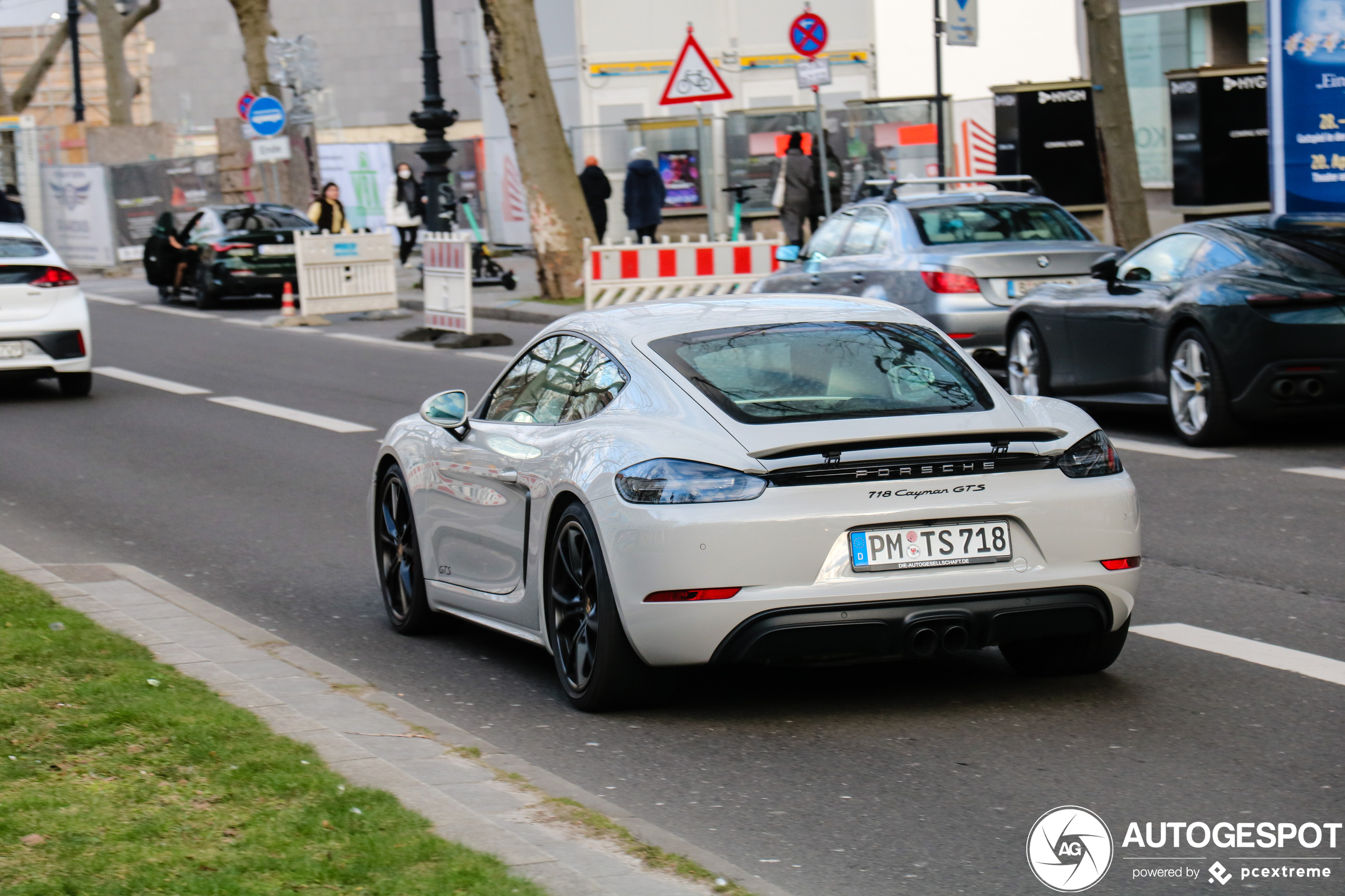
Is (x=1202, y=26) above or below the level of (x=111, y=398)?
above

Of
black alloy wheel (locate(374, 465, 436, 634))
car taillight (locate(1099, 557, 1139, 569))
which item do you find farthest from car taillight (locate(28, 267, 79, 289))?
car taillight (locate(1099, 557, 1139, 569))

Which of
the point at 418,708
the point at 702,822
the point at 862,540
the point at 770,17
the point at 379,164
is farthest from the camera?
the point at 379,164

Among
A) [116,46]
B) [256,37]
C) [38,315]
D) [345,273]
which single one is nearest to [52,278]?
[38,315]

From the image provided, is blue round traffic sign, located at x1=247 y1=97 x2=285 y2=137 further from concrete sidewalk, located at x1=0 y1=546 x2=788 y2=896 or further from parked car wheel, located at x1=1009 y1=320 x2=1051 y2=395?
concrete sidewalk, located at x1=0 y1=546 x2=788 y2=896

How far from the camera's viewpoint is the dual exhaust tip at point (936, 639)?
5.71 metres

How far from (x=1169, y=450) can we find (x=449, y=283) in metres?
11.5

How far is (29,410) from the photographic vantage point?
16625mm

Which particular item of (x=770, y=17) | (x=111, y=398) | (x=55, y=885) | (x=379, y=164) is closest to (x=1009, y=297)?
(x=111, y=398)

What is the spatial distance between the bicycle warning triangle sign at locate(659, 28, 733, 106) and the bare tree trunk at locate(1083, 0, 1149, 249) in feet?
14.5

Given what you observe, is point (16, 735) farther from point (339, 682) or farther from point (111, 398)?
point (111, 398)

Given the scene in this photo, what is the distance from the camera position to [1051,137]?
31.1 meters

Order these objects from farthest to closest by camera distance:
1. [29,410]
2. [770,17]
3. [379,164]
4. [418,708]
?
1. [379,164]
2. [770,17]
3. [29,410]
4. [418,708]

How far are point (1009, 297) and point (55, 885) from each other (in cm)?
1187

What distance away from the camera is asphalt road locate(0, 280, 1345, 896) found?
4.87m
